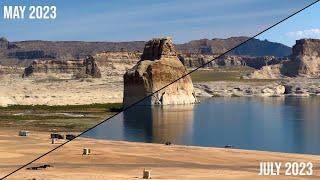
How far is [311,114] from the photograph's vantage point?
58812 mm

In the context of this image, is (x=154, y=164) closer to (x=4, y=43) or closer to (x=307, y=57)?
(x=4, y=43)

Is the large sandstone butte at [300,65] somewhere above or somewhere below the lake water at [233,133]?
above

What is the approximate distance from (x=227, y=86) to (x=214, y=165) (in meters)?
89.5

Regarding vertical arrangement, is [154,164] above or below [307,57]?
below

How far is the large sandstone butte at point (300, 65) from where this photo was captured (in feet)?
466

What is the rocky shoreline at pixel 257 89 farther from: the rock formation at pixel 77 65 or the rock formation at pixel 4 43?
the rock formation at pixel 4 43

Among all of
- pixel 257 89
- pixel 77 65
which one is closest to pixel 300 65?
pixel 257 89

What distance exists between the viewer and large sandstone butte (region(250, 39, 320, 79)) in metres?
142

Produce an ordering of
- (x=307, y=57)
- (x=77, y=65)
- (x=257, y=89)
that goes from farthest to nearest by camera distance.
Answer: (x=307, y=57) → (x=257, y=89) → (x=77, y=65)

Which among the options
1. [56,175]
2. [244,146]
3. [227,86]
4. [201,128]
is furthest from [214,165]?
[227,86]

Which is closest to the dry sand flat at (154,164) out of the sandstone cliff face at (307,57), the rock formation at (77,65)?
the rock formation at (77,65)

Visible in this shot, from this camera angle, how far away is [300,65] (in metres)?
144

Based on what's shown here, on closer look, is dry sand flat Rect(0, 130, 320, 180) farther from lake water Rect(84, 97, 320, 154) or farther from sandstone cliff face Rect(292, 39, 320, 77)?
sandstone cliff face Rect(292, 39, 320, 77)

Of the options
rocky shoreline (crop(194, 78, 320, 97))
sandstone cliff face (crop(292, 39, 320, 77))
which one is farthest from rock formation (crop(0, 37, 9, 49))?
sandstone cliff face (crop(292, 39, 320, 77))
